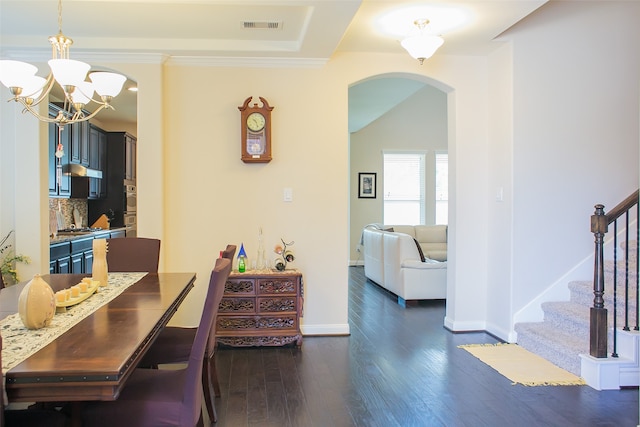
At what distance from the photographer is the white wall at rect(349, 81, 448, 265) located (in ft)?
29.9

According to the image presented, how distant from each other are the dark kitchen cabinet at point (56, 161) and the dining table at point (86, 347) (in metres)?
3.22

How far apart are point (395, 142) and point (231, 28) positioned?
6114 mm

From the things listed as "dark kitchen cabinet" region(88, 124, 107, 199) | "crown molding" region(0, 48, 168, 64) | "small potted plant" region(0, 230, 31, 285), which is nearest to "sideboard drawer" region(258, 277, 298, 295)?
"small potted plant" region(0, 230, 31, 285)

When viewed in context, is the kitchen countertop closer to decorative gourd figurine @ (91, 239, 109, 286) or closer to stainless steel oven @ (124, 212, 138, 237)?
stainless steel oven @ (124, 212, 138, 237)

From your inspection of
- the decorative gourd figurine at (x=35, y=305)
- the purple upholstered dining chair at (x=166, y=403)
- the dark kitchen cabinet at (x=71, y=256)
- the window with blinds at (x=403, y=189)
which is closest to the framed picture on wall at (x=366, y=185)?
the window with blinds at (x=403, y=189)

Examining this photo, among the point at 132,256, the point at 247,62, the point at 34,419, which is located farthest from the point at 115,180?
the point at 34,419

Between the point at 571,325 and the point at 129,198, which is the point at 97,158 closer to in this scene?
the point at 129,198

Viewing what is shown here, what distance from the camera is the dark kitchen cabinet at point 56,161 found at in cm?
515

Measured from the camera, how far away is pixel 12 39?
361cm

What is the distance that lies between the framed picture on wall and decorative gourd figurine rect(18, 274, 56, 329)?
7618 millimetres

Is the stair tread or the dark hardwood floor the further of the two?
the stair tread

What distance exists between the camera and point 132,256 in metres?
3.16

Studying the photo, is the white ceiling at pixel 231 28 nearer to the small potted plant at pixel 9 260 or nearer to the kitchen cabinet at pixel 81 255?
the small potted plant at pixel 9 260

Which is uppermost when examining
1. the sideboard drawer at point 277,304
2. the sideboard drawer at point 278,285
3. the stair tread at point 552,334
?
the sideboard drawer at point 278,285
